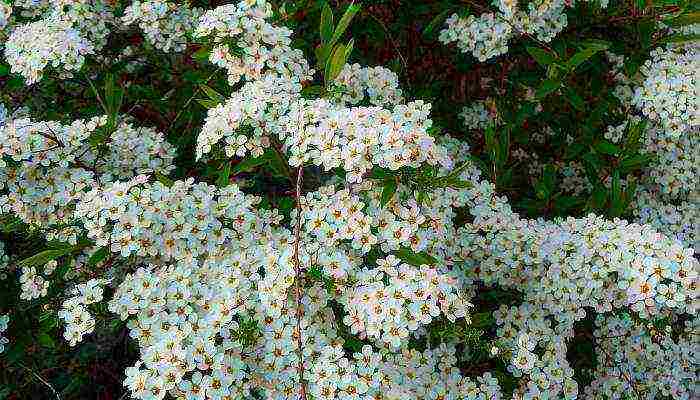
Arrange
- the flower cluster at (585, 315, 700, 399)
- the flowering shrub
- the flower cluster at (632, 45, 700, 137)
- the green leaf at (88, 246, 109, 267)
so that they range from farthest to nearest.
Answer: the flower cluster at (632, 45, 700, 137), the flower cluster at (585, 315, 700, 399), the green leaf at (88, 246, 109, 267), the flowering shrub

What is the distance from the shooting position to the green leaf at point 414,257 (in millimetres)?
2555

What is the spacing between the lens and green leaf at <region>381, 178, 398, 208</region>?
2580mm

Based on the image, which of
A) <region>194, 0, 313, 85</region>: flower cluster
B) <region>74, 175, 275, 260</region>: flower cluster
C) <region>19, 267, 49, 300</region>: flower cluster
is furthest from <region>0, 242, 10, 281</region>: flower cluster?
<region>194, 0, 313, 85</region>: flower cluster

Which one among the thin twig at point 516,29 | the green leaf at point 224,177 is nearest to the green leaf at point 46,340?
the green leaf at point 224,177

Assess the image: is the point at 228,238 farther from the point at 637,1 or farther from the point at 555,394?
the point at 637,1

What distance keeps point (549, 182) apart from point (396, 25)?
1.11 metres

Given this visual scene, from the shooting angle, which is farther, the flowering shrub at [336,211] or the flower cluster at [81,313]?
the flower cluster at [81,313]

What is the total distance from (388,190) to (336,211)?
0.67 ft

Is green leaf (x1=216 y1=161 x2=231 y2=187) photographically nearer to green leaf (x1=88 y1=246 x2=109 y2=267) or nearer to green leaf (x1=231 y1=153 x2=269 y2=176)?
green leaf (x1=231 y1=153 x2=269 y2=176)

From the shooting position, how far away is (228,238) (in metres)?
2.81

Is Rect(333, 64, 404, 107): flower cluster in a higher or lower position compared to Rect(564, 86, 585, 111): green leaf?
lower

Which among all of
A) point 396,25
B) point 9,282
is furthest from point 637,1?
point 9,282

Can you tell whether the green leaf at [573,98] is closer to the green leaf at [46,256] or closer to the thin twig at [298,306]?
the thin twig at [298,306]

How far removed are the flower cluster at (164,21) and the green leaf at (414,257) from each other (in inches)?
63.0
